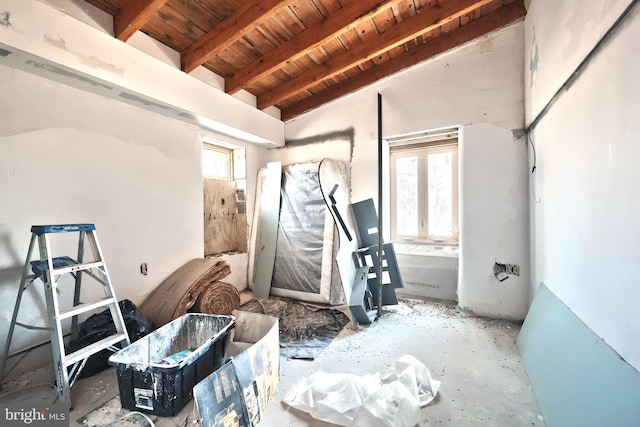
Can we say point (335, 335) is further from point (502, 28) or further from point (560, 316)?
point (502, 28)

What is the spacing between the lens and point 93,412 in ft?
5.13

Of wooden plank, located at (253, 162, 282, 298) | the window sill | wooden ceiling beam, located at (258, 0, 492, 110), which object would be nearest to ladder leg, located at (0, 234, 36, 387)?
wooden plank, located at (253, 162, 282, 298)

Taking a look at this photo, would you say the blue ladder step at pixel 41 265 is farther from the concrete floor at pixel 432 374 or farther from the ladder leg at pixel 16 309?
the concrete floor at pixel 432 374

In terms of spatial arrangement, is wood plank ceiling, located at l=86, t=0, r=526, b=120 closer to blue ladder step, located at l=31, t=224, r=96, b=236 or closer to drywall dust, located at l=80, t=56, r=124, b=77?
drywall dust, located at l=80, t=56, r=124, b=77

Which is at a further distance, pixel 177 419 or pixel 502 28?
pixel 502 28

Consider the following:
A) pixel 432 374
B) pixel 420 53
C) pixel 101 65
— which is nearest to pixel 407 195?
pixel 420 53

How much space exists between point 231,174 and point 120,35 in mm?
2051

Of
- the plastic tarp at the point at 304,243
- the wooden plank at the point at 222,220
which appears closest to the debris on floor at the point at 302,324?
the plastic tarp at the point at 304,243

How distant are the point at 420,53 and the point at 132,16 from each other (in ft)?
9.84

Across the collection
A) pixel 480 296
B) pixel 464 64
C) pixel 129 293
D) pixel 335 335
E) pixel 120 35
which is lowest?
pixel 335 335

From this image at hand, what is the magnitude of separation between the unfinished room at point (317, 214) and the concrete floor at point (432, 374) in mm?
18

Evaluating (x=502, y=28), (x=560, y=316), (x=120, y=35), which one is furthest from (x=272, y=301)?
(x=502, y=28)

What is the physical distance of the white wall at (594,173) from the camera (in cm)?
112

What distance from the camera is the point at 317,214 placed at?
348 cm
